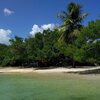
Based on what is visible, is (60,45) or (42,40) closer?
(60,45)

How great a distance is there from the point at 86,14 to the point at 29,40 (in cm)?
752

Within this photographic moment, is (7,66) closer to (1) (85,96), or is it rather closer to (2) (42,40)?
(2) (42,40)

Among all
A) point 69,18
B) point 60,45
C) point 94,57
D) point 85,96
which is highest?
point 69,18

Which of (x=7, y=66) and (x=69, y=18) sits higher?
(x=69, y=18)

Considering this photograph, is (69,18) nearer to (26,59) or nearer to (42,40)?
(42,40)

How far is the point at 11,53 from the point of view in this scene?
39.2 m

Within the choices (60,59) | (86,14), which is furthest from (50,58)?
(86,14)

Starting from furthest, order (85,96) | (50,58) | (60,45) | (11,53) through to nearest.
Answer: (11,53) → (50,58) → (60,45) → (85,96)

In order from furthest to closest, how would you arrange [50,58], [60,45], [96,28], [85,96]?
[50,58]
[60,45]
[96,28]
[85,96]

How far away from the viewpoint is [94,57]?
26.8 m

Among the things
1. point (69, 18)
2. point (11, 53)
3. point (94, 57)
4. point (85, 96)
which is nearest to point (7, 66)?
point (11, 53)

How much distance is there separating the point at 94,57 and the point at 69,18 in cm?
1151

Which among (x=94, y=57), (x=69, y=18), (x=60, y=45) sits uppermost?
(x=69, y=18)

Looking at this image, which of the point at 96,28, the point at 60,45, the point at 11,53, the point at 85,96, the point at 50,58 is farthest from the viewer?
the point at 11,53
